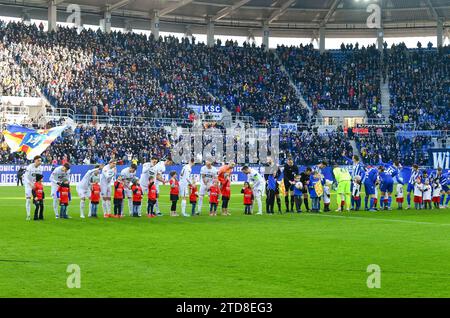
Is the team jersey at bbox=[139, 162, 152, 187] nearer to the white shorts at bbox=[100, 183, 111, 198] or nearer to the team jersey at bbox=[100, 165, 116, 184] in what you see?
the team jersey at bbox=[100, 165, 116, 184]

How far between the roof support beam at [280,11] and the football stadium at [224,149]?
0.66ft

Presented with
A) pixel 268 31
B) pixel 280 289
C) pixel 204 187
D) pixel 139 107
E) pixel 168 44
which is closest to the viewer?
pixel 280 289

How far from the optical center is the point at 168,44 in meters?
64.2

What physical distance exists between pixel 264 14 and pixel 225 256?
5608 centimetres

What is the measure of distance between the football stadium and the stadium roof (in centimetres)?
20

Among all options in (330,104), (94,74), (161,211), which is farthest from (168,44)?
(161,211)

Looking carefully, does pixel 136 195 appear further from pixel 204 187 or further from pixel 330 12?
pixel 330 12

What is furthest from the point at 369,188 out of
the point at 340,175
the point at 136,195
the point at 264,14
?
the point at 264,14

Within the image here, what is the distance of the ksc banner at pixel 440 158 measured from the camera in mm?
43669

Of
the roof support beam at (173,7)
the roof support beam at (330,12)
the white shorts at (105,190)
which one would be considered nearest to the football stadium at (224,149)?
the white shorts at (105,190)

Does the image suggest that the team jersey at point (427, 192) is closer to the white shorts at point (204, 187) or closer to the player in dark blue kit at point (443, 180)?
the player in dark blue kit at point (443, 180)

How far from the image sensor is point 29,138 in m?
40.1
